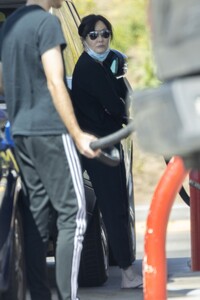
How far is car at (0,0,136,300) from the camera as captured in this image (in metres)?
5.52

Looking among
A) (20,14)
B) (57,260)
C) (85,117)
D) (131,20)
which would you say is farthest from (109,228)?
(131,20)

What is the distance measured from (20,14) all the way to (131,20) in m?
10.5

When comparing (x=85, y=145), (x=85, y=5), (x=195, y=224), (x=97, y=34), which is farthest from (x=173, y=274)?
(x=85, y=5)

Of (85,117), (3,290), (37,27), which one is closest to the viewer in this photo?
(3,290)

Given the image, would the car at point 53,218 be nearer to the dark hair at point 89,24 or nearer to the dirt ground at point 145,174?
Answer: the dark hair at point 89,24

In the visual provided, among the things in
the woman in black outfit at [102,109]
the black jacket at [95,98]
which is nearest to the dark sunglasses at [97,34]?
the woman in black outfit at [102,109]

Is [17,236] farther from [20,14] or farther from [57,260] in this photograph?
[20,14]

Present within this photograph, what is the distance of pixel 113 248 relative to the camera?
7.10 meters

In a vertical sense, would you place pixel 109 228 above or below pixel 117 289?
above

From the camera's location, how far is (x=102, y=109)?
684 centimetres

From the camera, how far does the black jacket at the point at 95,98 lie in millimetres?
6750

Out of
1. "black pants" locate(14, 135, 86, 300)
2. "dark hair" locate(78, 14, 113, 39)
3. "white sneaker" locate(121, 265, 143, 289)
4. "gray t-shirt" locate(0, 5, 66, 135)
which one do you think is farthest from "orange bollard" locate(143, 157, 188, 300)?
"dark hair" locate(78, 14, 113, 39)

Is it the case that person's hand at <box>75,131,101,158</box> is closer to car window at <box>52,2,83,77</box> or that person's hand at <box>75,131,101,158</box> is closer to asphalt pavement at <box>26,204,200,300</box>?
asphalt pavement at <box>26,204,200,300</box>

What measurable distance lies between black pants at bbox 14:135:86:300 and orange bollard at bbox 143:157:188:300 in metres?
0.37
